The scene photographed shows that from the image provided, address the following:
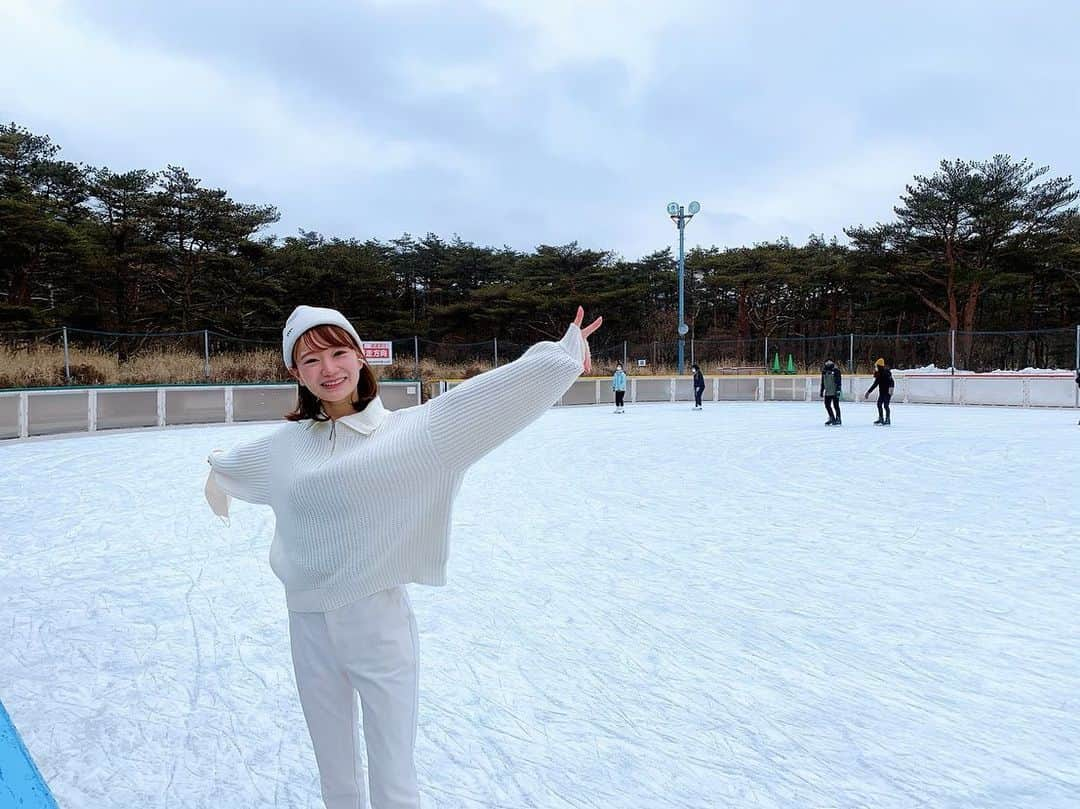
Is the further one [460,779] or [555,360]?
[460,779]

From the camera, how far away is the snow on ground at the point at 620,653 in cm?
219

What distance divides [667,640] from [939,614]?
1.36 m

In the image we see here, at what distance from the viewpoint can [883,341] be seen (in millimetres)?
27578

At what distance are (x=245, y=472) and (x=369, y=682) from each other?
570 millimetres

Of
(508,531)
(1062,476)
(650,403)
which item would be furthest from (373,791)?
(650,403)

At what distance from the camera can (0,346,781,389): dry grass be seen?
1482 cm

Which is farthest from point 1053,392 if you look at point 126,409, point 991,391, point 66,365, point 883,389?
point 66,365

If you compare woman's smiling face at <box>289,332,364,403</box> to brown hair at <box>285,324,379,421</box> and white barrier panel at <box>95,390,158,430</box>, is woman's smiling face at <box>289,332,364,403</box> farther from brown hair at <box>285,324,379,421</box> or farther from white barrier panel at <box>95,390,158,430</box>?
white barrier panel at <box>95,390,158,430</box>

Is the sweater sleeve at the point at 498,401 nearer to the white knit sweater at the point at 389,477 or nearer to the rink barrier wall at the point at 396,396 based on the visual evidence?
the white knit sweater at the point at 389,477

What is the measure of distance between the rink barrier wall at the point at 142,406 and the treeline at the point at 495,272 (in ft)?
32.8

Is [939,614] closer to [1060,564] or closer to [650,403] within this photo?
[1060,564]

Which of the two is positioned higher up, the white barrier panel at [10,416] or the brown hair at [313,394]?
the brown hair at [313,394]

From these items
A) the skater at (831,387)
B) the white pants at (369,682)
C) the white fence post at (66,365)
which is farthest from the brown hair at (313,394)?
the white fence post at (66,365)

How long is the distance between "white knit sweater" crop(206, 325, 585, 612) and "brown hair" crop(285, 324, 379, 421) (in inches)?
1.1
